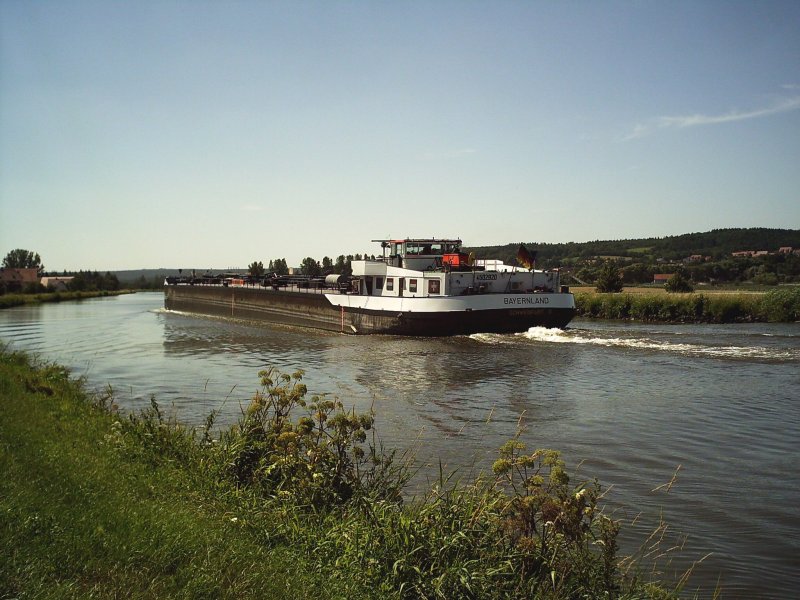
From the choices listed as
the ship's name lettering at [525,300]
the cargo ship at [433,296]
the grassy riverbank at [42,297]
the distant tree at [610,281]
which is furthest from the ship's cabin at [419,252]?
the grassy riverbank at [42,297]

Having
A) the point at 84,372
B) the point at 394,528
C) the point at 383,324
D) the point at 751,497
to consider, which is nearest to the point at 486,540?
the point at 394,528

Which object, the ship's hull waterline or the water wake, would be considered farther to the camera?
the ship's hull waterline

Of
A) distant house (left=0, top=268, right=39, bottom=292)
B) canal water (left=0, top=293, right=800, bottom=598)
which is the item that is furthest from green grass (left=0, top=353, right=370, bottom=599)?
distant house (left=0, top=268, right=39, bottom=292)

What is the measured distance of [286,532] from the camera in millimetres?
6219

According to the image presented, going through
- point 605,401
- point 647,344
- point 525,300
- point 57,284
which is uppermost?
point 57,284

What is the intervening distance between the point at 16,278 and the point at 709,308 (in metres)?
101

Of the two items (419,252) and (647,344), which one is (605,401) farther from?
(419,252)

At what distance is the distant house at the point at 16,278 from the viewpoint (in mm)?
89194

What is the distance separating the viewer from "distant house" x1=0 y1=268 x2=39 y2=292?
8919 cm

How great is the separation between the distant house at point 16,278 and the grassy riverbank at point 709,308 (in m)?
79.5

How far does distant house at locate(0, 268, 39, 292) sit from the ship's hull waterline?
64831 mm

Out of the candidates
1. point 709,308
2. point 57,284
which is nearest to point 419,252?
point 709,308

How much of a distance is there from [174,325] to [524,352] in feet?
86.5

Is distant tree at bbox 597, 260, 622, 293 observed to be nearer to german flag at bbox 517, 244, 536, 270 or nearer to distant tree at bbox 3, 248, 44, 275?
german flag at bbox 517, 244, 536, 270
